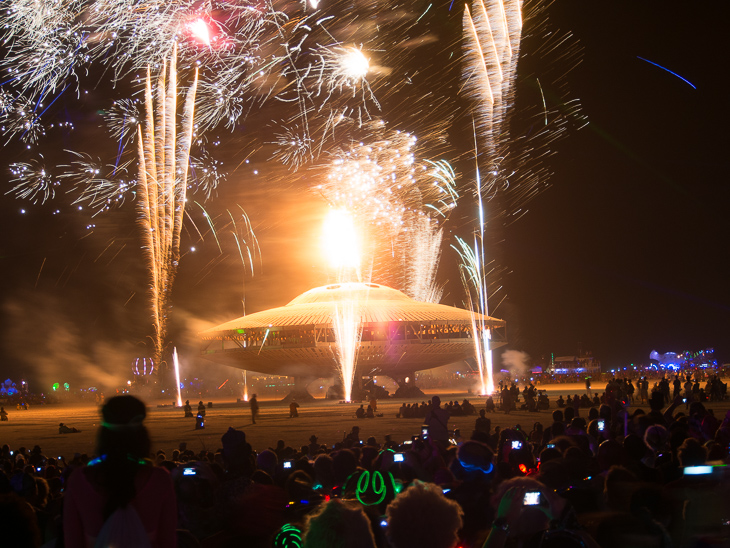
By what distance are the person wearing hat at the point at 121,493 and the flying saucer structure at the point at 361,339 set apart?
169 ft

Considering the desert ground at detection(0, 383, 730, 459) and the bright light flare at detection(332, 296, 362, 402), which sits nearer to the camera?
the desert ground at detection(0, 383, 730, 459)

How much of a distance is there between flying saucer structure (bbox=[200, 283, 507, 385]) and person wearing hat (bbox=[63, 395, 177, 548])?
51406mm

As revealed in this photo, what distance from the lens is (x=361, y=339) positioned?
5691 centimetres

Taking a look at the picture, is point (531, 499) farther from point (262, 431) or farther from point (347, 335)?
point (347, 335)

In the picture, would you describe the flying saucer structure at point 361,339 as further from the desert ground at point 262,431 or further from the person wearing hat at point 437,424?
the person wearing hat at point 437,424

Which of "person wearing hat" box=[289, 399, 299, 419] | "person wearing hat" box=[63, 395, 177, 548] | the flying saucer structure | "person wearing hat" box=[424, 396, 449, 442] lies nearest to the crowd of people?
"person wearing hat" box=[63, 395, 177, 548]

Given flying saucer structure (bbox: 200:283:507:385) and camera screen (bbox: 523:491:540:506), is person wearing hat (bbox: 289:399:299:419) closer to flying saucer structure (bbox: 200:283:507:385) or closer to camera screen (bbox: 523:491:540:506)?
flying saucer structure (bbox: 200:283:507:385)

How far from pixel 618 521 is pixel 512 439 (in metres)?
4.77

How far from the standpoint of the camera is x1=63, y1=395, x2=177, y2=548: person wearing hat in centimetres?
342

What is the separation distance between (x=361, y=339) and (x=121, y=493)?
53.6 meters

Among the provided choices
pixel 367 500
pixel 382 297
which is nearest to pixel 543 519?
pixel 367 500

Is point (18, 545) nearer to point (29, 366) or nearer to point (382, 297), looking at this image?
point (382, 297)

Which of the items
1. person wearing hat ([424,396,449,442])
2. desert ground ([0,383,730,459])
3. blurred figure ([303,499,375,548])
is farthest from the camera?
desert ground ([0,383,730,459])

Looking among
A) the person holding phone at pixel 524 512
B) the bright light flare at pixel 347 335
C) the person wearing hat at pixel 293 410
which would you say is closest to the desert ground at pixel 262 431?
the person wearing hat at pixel 293 410
